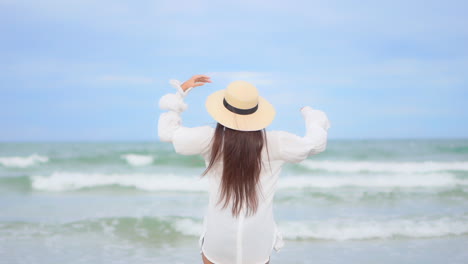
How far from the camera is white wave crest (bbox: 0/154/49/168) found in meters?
12.6

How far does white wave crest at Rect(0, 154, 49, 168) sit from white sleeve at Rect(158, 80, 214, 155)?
12.1m

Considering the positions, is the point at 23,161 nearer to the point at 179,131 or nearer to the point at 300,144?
the point at 179,131

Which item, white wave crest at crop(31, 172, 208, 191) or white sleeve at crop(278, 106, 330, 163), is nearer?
white sleeve at crop(278, 106, 330, 163)

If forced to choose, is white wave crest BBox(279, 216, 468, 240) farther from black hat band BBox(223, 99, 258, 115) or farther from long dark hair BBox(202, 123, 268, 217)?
black hat band BBox(223, 99, 258, 115)

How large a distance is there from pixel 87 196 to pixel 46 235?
309 centimetres

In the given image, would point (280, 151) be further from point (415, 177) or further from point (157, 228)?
point (415, 177)

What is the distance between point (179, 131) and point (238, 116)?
273mm

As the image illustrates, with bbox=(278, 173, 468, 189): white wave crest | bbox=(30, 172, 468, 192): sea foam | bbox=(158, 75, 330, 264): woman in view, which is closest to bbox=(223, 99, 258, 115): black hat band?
bbox=(158, 75, 330, 264): woman

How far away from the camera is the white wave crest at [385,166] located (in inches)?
478

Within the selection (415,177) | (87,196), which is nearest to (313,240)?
(87,196)

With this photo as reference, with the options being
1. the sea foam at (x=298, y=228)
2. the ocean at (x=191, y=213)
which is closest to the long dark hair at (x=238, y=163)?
the ocean at (x=191, y=213)

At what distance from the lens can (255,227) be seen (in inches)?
73.5

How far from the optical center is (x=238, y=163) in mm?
1793

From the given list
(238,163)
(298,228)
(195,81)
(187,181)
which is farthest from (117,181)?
(238,163)
